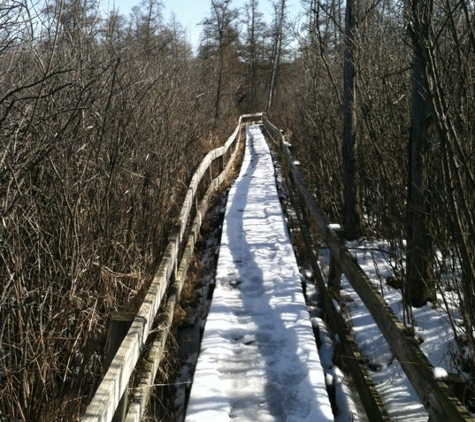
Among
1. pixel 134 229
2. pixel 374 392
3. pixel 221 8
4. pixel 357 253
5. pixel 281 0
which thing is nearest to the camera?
pixel 374 392

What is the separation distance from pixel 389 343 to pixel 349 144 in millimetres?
3505

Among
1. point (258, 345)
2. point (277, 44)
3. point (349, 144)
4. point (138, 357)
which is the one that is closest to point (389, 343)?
point (258, 345)

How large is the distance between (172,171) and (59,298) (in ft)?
12.1

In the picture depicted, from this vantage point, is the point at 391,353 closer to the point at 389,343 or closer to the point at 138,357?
the point at 389,343

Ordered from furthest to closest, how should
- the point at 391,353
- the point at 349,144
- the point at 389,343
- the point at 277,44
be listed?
the point at 277,44 < the point at 349,144 < the point at 391,353 < the point at 389,343

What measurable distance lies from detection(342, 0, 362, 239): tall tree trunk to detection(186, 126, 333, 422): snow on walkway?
875 mm

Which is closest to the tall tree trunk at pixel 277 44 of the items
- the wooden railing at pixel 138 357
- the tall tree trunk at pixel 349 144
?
the tall tree trunk at pixel 349 144

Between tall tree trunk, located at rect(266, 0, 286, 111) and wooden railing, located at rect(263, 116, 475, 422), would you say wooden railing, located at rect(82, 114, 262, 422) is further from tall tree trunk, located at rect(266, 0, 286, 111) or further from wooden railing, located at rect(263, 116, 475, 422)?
tall tree trunk, located at rect(266, 0, 286, 111)

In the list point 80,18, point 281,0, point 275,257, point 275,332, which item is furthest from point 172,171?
point 281,0

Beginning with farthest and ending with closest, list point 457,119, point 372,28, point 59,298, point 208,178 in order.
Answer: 1. point 208,178
2. point 372,28
3. point 457,119
4. point 59,298

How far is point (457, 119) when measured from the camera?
11.0 ft

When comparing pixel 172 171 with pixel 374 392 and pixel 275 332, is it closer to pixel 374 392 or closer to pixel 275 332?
pixel 275 332

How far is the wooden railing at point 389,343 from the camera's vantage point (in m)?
2.21

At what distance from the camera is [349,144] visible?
6105 mm
